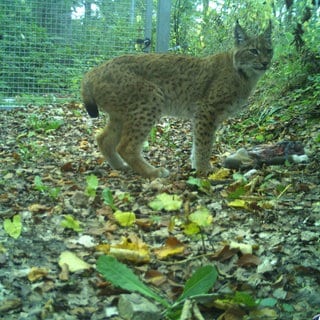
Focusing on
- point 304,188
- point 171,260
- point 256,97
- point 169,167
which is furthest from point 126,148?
point 256,97

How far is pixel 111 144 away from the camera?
16.9 feet

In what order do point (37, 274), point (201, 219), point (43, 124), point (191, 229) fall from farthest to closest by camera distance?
point (43, 124), point (191, 229), point (201, 219), point (37, 274)

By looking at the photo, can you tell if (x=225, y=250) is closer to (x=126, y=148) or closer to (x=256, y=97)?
(x=126, y=148)

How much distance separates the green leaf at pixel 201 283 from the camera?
2041 millimetres

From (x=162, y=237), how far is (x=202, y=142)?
218 centimetres

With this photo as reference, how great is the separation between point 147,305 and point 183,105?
11.3ft

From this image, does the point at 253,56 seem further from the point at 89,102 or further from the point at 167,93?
the point at 89,102

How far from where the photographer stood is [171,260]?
2.57 metres

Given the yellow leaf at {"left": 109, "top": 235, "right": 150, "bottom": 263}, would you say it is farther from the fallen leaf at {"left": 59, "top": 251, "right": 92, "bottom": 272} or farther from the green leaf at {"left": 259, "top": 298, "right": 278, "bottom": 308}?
the green leaf at {"left": 259, "top": 298, "right": 278, "bottom": 308}

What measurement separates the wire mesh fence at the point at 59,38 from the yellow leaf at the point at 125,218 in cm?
525

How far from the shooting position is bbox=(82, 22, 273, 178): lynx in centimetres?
481

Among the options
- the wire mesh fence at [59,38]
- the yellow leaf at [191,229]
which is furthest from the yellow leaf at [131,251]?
the wire mesh fence at [59,38]

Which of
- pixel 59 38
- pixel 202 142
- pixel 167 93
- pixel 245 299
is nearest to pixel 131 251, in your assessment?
pixel 245 299

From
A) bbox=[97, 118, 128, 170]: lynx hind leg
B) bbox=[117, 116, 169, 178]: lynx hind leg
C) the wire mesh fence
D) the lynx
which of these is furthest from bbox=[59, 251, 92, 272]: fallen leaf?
the wire mesh fence
